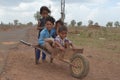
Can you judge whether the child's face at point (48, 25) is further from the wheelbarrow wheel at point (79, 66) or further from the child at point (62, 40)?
the wheelbarrow wheel at point (79, 66)

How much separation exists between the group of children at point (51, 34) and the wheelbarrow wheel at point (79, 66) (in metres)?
0.41

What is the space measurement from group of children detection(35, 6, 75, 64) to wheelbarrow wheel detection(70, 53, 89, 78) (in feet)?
1.35

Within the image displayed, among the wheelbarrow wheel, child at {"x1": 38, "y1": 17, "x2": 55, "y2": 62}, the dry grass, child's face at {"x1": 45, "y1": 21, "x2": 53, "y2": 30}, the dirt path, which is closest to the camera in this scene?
the wheelbarrow wheel

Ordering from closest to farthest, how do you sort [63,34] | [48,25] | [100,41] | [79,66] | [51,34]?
[79,66] < [63,34] < [48,25] < [51,34] < [100,41]

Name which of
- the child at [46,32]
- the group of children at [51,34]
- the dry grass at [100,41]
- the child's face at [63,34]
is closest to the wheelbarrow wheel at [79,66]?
the group of children at [51,34]

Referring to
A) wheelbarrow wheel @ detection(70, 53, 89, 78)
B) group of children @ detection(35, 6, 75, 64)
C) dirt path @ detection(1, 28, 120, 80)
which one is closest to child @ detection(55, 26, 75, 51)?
group of children @ detection(35, 6, 75, 64)

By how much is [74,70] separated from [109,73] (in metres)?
1.22

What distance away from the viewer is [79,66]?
860cm

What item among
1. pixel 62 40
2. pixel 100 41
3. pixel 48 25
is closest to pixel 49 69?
pixel 62 40

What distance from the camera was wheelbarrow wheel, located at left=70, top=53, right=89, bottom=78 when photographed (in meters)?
8.34

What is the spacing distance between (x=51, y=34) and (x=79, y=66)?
6.47 feet

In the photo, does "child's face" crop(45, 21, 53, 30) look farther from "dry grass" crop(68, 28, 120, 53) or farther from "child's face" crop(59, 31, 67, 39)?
"dry grass" crop(68, 28, 120, 53)

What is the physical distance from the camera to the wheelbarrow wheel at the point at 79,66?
Answer: 8.34 m

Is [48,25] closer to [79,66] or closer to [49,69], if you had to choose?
[49,69]
